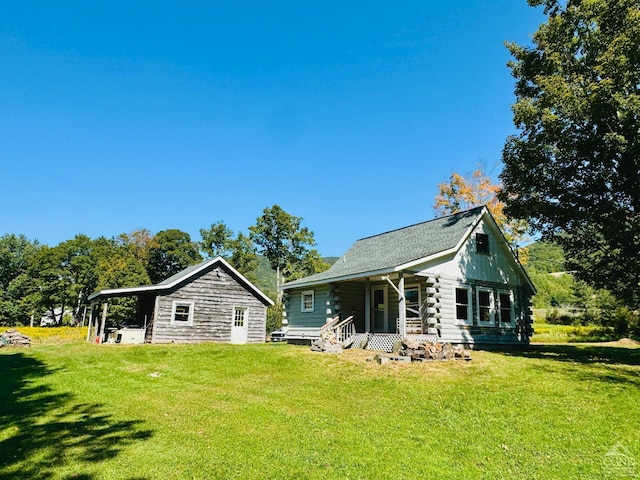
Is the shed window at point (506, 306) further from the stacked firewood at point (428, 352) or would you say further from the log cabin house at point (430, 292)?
the stacked firewood at point (428, 352)

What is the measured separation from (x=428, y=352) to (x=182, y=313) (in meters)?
15.0

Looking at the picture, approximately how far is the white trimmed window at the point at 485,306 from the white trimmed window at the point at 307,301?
27.3ft

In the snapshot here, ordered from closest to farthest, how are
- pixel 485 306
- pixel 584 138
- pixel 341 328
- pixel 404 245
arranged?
pixel 584 138
pixel 341 328
pixel 485 306
pixel 404 245

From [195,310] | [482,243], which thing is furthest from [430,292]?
[195,310]

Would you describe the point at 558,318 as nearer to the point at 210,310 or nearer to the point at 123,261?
the point at 210,310

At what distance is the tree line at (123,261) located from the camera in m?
54.4

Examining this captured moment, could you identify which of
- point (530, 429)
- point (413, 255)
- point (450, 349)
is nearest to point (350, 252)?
point (413, 255)

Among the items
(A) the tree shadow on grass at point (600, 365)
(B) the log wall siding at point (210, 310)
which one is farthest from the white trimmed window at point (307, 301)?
(A) the tree shadow on grass at point (600, 365)

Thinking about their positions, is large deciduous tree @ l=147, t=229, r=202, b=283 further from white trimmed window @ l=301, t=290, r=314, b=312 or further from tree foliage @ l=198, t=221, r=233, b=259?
white trimmed window @ l=301, t=290, r=314, b=312

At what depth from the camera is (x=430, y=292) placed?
17.1 metres

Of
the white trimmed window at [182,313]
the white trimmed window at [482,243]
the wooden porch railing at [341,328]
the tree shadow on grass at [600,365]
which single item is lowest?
the tree shadow on grass at [600,365]

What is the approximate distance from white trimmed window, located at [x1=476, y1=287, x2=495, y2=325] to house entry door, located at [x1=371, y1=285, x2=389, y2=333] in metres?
4.26

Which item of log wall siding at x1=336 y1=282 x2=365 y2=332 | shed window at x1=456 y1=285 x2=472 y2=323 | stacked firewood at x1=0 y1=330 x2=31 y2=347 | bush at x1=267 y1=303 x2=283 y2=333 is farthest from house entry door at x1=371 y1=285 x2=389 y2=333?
bush at x1=267 y1=303 x2=283 y2=333

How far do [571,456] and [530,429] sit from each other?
1.16 meters
